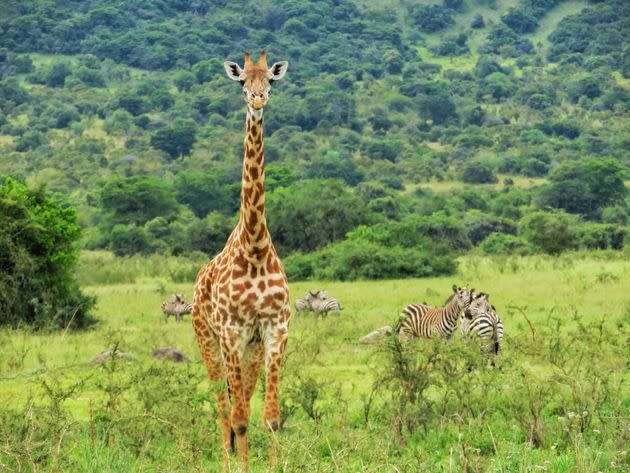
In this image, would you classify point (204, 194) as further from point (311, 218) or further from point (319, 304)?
point (319, 304)

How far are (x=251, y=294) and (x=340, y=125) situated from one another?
83.0m

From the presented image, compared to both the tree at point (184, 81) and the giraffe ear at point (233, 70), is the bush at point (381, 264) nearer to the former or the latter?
the giraffe ear at point (233, 70)

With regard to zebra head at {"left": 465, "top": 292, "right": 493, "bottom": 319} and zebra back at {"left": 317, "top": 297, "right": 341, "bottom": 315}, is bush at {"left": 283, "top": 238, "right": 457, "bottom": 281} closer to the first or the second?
zebra back at {"left": 317, "top": 297, "right": 341, "bottom": 315}

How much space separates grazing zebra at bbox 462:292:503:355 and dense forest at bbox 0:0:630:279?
33.1 feet

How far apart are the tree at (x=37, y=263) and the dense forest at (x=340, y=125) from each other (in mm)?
1108

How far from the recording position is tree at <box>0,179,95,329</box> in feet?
55.9

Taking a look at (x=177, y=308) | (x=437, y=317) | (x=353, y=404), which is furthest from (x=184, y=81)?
(x=353, y=404)

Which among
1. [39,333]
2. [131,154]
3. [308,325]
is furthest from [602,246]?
[131,154]

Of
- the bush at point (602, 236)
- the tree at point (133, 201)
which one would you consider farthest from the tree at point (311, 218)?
the tree at point (133, 201)

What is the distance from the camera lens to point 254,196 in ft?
21.9

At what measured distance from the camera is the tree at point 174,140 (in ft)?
246

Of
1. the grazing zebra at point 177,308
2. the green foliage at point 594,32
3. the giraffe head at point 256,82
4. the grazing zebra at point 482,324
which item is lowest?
the grazing zebra at point 177,308

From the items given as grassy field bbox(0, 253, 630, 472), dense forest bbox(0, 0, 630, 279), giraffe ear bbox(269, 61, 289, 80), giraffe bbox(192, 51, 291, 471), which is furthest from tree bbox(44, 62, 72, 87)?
giraffe bbox(192, 51, 291, 471)

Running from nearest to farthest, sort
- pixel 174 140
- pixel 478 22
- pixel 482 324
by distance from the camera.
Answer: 1. pixel 482 324
2. pixel 174 140
3. pixel 478 22
